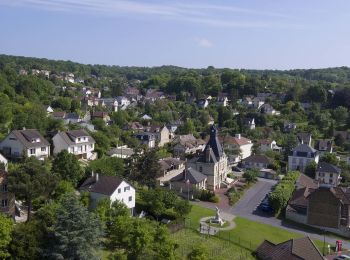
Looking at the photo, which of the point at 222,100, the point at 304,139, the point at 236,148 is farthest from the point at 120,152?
the point at 222,100

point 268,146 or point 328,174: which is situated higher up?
point 268,146

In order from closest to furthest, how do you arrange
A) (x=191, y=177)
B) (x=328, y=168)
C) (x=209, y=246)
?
(x=209, y=246) < (x=191, y=177) < (x=328, y=168)

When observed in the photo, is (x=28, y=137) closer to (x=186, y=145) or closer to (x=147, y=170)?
(x=147, y=170)

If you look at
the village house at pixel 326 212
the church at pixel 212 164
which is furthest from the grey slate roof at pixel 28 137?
the village house at pixel 326 212

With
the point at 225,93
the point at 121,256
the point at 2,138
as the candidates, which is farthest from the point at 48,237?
the point at 225,93

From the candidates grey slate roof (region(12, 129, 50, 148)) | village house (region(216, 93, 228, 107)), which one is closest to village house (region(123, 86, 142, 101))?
village house (region(216, 93, 228, 107))

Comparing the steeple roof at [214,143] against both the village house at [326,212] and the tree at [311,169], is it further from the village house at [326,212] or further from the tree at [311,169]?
the tree at [311,169]

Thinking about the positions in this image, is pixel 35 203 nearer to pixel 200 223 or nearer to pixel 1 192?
pixel 1 192
